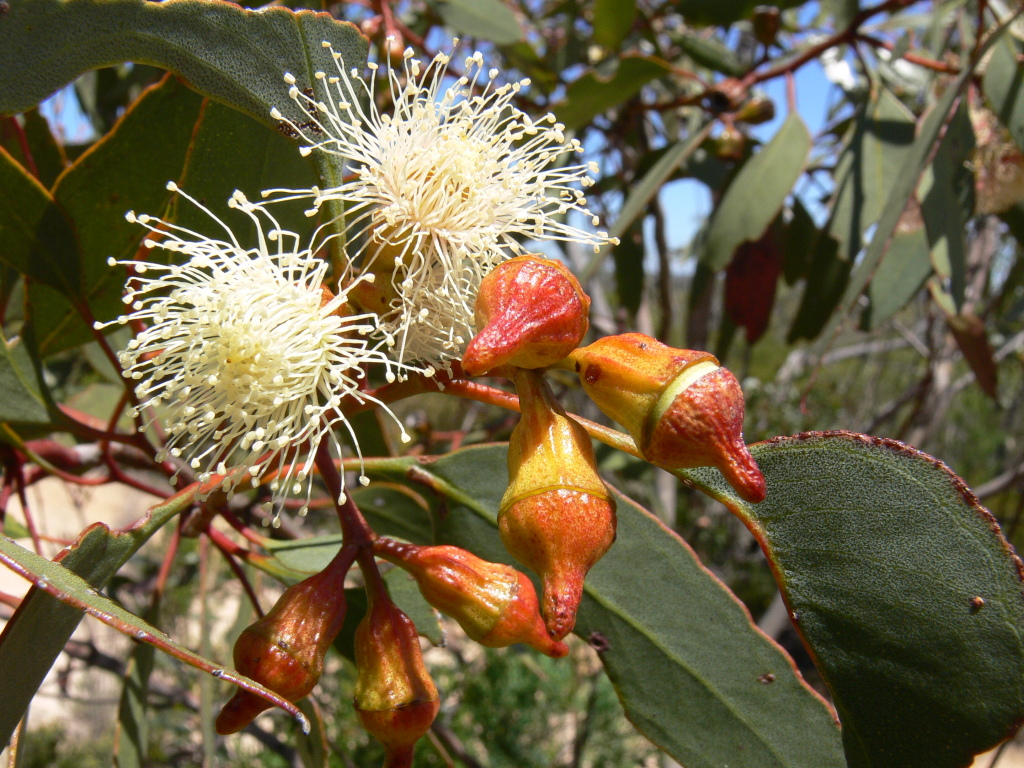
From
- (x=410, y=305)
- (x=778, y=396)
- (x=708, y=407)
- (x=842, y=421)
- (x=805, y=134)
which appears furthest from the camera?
(x=778, y=396)

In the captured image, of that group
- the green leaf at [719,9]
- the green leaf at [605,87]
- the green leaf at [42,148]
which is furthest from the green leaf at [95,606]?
the green leaf at [719,9]

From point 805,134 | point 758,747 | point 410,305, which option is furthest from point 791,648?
point 410,305

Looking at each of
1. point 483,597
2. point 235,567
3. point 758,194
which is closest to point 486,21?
point 758,194

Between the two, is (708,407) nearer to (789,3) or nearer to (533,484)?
(533,484)

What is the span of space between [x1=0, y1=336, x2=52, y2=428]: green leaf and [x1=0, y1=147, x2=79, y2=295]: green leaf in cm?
9

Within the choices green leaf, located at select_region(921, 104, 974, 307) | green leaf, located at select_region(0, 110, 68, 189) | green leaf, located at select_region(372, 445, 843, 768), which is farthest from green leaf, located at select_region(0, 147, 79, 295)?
green leaf, located at select_region(921, 104, 974, 307)

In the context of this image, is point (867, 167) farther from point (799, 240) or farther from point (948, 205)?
point (799, 240)

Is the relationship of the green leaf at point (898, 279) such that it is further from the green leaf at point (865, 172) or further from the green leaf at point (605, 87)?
the green leaf at point (605, 87)

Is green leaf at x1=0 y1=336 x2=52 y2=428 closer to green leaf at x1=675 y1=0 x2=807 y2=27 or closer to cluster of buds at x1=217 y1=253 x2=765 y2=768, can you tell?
cluster of buds at x1=217 y1=253 x2=765 y2=768

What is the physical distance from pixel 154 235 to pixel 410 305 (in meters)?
0.36

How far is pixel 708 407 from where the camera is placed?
50 cm

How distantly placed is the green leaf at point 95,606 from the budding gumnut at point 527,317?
9.2 inches

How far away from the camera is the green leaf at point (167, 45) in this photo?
0.60 m

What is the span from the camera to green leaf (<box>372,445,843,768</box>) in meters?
0.72
